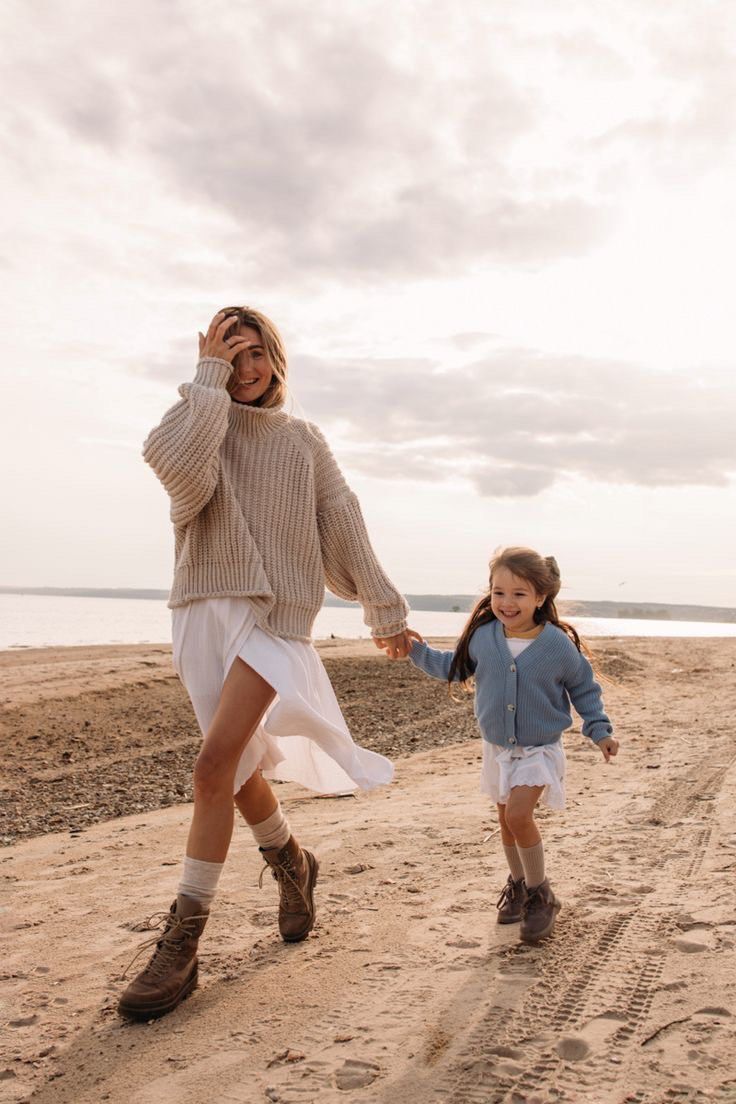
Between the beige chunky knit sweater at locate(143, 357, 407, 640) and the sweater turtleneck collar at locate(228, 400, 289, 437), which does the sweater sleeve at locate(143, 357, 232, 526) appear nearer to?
the beige chunky knit sweater at locate(143, 357, 407, 640)

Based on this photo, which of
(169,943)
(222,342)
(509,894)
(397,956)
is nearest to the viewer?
(169,943)

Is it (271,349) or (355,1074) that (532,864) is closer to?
(355,1074)

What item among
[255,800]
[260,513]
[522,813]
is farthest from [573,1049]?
[260,513]

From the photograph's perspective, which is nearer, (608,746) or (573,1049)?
(573,1049)

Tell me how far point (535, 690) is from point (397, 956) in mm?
1109

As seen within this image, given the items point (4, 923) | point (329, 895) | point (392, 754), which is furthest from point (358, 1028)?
point (392, 754)

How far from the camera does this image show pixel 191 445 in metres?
3.19

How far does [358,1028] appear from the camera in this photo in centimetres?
270

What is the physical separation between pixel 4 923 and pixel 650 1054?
A: 2.66 metres

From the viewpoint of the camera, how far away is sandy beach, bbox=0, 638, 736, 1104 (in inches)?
95.6

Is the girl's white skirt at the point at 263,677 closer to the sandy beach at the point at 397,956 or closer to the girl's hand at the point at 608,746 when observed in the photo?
the sandy beach at the point at 397,956

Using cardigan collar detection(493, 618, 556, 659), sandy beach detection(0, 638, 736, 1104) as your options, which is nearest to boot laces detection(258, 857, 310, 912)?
sandy beach detection(0, 638, 736, 1104)

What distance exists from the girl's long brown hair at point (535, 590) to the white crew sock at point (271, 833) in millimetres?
914

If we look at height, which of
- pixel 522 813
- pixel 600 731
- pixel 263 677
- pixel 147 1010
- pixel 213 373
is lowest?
pixel 147 1010
